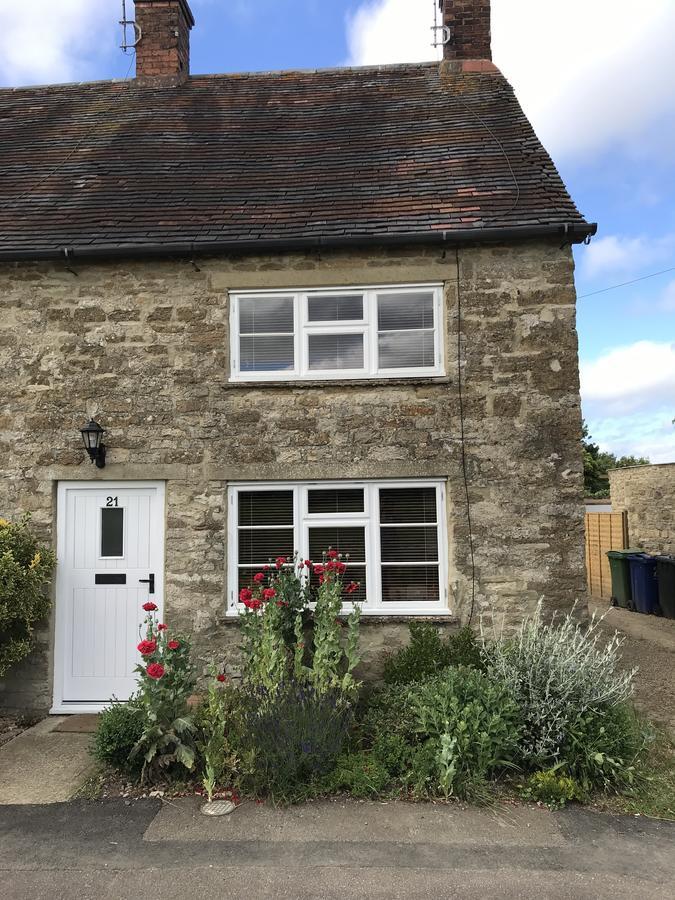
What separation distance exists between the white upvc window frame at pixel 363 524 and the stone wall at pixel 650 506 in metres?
8.71

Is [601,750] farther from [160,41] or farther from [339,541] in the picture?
[160,41]

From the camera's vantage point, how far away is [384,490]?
21.7 feet

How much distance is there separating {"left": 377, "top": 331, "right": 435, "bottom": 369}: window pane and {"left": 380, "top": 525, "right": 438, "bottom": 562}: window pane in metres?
1.78

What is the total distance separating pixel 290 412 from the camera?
6582 millimetres

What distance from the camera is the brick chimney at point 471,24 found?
9516mm

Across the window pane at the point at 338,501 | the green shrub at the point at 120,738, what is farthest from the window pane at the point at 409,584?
the green shrub at the point at 120,738

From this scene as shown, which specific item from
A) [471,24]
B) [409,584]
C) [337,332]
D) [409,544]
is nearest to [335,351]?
[337,332]

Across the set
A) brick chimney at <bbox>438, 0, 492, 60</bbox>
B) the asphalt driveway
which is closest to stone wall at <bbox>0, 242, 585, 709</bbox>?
the asphalt driveway

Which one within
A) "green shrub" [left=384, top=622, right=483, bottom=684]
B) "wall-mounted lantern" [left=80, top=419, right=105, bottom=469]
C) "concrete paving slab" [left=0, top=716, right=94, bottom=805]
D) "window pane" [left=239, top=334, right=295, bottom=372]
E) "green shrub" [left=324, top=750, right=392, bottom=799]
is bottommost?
"concrete paving slab" [left=0, top=716, right=94, bottom=805]

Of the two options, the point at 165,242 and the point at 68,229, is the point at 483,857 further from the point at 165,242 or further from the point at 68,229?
the point at 68,229

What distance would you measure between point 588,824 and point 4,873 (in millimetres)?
3718

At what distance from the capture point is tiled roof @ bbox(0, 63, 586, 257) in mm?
6797

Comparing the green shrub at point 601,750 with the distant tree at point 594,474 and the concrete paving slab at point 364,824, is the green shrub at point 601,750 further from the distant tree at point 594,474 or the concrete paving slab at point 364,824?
the distant tree at point 594,474

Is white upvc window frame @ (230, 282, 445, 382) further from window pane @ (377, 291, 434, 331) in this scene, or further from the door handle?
the door handle
